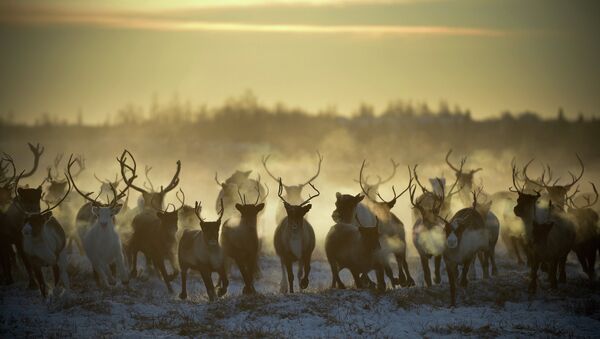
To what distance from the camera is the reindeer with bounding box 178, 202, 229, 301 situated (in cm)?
1511

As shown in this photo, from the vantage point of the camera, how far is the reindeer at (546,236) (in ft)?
52.4

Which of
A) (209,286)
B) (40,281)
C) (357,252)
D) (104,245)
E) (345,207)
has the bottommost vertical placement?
(209,286)

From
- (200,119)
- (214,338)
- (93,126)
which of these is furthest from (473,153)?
(214,338)

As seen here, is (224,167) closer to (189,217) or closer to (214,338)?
(189,217)

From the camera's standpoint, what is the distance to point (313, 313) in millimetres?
13656

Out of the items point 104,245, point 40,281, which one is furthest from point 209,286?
point 40,281

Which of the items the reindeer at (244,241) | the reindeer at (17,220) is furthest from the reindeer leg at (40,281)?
the reindeer at (244,241)

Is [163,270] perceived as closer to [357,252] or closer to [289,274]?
[289,274]

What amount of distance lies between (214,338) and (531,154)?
56873mm

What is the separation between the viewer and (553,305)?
49.4ft

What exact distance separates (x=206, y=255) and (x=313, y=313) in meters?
3.01

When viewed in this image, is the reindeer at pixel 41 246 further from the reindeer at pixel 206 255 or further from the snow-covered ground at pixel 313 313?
the reindeer at pixel 206 255

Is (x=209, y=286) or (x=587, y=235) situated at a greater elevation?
(x=587, y=235)

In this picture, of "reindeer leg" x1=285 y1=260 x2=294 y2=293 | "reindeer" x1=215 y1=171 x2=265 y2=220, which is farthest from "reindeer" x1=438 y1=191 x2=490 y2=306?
"reindeer" x1=215 y1=171 x2=265 y2=220
